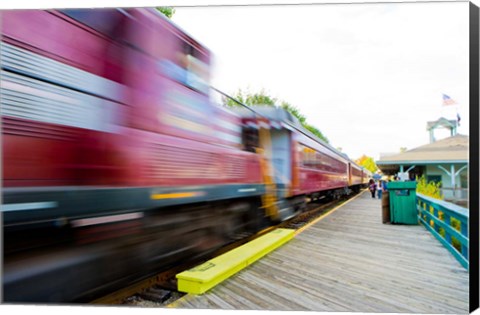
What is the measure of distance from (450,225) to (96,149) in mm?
3674

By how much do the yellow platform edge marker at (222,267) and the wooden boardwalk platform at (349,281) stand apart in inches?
2.4

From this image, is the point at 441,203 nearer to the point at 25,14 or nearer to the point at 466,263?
the point at 466,263

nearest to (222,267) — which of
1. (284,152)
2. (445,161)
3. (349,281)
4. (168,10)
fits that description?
(349,281)

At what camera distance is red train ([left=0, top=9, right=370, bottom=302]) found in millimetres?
1909

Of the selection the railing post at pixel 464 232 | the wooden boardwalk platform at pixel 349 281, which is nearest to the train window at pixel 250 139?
the wooden boardwalk platform at pixel 349 281

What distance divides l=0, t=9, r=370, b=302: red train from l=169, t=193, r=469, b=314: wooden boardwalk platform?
69 centimetres

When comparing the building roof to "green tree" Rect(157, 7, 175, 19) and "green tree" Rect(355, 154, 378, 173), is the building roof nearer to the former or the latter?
"green tree" Rect(355, 154, 378, 173)

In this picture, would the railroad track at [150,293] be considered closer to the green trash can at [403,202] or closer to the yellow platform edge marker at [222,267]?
the yellow platform edge marker at [222,267]

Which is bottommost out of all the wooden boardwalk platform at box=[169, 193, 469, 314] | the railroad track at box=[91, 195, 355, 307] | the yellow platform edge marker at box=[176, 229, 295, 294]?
the railroad track at box=[91, 195, 355, 307]

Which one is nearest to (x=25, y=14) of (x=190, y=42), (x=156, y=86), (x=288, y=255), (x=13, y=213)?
(x=156, y=86)

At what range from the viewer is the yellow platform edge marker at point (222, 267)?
2562 mm

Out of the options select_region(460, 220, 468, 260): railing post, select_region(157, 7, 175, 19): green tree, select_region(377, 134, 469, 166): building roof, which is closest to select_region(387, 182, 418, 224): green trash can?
select_region(377, 134, 469, 166): building roof

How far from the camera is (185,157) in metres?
2.96

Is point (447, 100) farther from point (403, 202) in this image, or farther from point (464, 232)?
point (403, 202)
